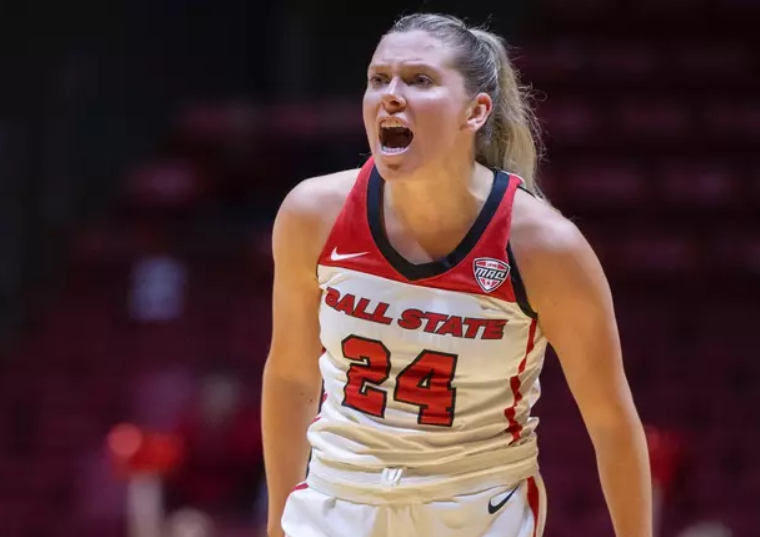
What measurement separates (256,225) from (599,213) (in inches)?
85.6

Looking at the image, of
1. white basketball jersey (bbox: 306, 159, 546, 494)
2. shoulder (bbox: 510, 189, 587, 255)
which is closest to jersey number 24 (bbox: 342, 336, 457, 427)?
white basketball jersey (bbox: 306, 159, 546, 494)

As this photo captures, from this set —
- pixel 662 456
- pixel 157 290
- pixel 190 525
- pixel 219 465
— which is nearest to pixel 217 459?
pixel 219 465

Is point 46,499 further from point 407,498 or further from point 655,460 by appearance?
point 407,498

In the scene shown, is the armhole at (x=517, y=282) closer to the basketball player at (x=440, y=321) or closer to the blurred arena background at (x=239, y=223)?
the basketball player at (x=440, y=321)

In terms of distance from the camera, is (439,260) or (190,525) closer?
(439,260)

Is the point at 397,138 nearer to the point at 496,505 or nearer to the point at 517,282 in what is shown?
the point at 517,282

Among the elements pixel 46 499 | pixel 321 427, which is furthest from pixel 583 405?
pixel 46 499

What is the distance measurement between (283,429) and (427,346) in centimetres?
45

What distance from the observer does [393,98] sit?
2268mm

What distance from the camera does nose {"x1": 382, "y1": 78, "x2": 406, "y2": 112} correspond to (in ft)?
7.44

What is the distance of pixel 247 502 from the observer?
5910mm

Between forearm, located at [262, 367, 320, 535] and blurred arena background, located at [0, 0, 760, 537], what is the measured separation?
2991mm

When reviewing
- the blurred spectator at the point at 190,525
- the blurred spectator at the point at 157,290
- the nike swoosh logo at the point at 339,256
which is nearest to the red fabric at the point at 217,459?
the blurred spectator at the point at 190,525

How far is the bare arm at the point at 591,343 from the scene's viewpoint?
225 cm
